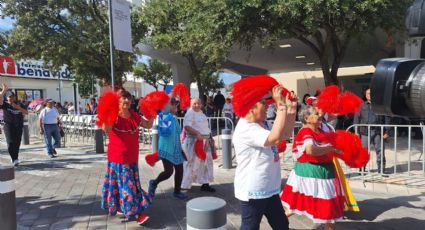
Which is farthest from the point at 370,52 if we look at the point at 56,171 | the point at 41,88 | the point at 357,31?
the point at 41,88

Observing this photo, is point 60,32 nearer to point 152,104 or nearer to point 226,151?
point 226,151

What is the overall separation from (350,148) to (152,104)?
2.67 metres

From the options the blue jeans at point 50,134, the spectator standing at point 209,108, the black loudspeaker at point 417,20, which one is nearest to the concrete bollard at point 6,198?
the black loudspeaker at point 417,20

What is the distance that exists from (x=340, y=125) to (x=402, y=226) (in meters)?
5.92

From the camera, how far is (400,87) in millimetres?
2373

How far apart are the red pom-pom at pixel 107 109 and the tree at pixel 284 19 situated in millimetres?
5782

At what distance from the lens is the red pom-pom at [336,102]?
4.70m

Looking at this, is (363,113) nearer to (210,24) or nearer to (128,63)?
(210,24)

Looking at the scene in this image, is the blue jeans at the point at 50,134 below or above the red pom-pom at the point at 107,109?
below

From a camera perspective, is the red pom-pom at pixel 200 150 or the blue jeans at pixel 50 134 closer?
the red pom-pom at pixel 200 150

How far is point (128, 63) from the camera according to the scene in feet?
63.0

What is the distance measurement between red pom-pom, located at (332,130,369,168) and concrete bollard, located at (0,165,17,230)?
355cm

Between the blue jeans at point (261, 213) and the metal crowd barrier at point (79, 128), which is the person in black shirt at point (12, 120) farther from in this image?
the blue jeans at point (261, 213)

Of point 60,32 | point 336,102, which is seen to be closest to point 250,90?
point 336,102
